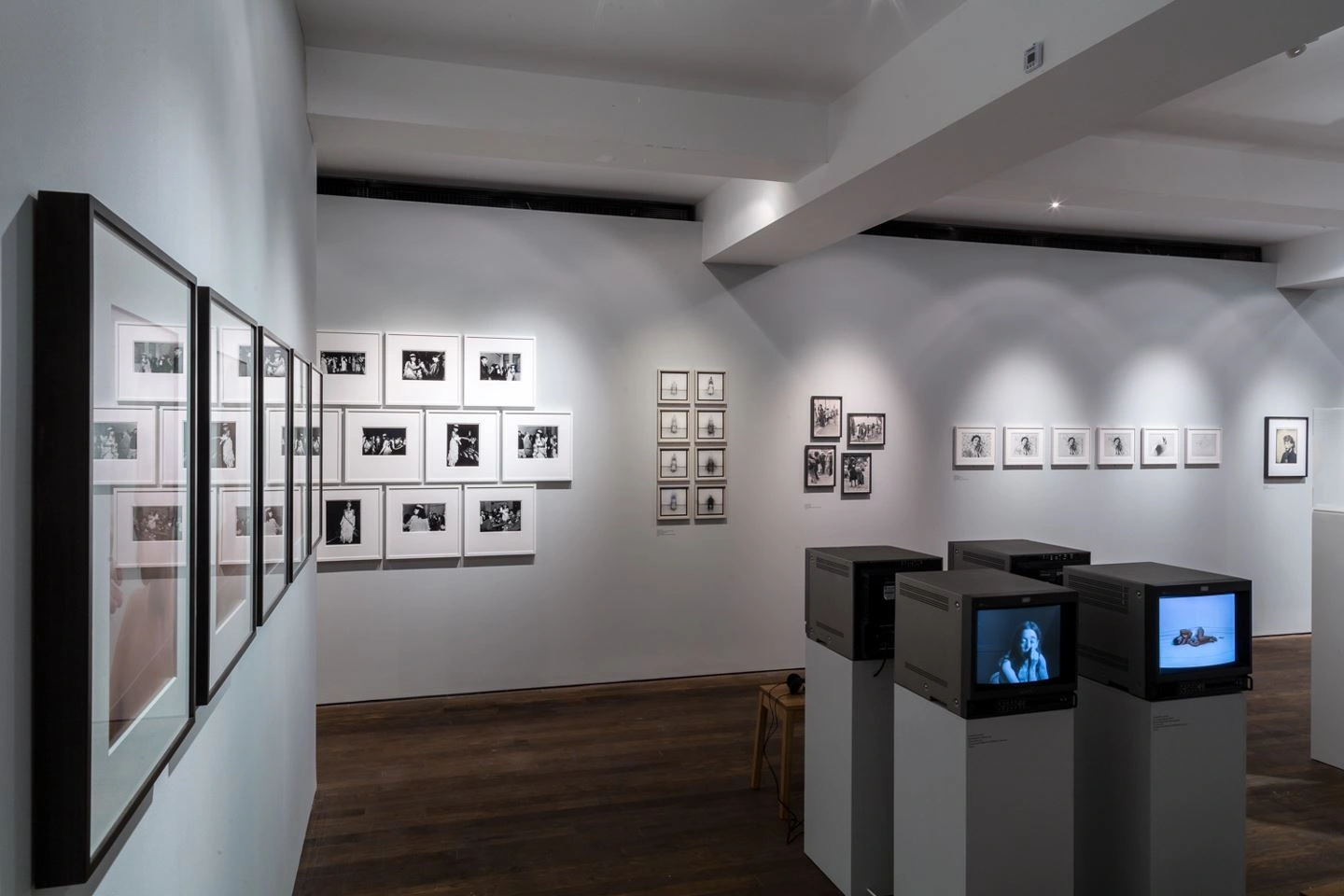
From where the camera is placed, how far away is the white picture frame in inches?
308

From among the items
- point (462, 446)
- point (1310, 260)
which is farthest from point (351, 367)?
point (1310, 260)

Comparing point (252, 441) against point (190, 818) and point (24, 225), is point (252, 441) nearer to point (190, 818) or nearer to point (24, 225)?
point (190, 818)

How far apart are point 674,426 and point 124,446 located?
5.52 meters

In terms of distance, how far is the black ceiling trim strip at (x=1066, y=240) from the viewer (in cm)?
724

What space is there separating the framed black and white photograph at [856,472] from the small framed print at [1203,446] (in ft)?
10.7

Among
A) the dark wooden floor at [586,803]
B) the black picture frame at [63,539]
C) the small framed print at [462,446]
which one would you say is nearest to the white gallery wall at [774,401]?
the small framed print at [462,446]

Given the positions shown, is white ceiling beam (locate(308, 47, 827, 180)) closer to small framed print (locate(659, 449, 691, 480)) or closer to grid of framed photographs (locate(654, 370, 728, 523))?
grid of framed photographs (locate(654, 370, 728, 523))

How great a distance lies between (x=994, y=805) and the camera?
9.21 feet

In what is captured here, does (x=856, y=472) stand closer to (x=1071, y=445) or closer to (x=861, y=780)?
(x=1071, y=445)

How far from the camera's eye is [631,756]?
5.01m

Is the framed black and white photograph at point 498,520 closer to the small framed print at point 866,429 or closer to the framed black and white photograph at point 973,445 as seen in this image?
the small framed print at point 866,429

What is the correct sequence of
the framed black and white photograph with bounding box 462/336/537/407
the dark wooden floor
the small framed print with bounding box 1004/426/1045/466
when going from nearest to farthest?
the dark wooden floor, the framed black and white photograph with bounding box 462/336/537/407, the small framed print with bounding box 1004/426/1045/466

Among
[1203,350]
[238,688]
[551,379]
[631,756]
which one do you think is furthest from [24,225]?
[1203,350]

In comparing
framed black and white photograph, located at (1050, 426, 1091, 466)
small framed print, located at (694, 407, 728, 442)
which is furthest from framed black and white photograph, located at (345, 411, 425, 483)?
framed black and white photograph, located at (1050, 426, 1091, 466)
